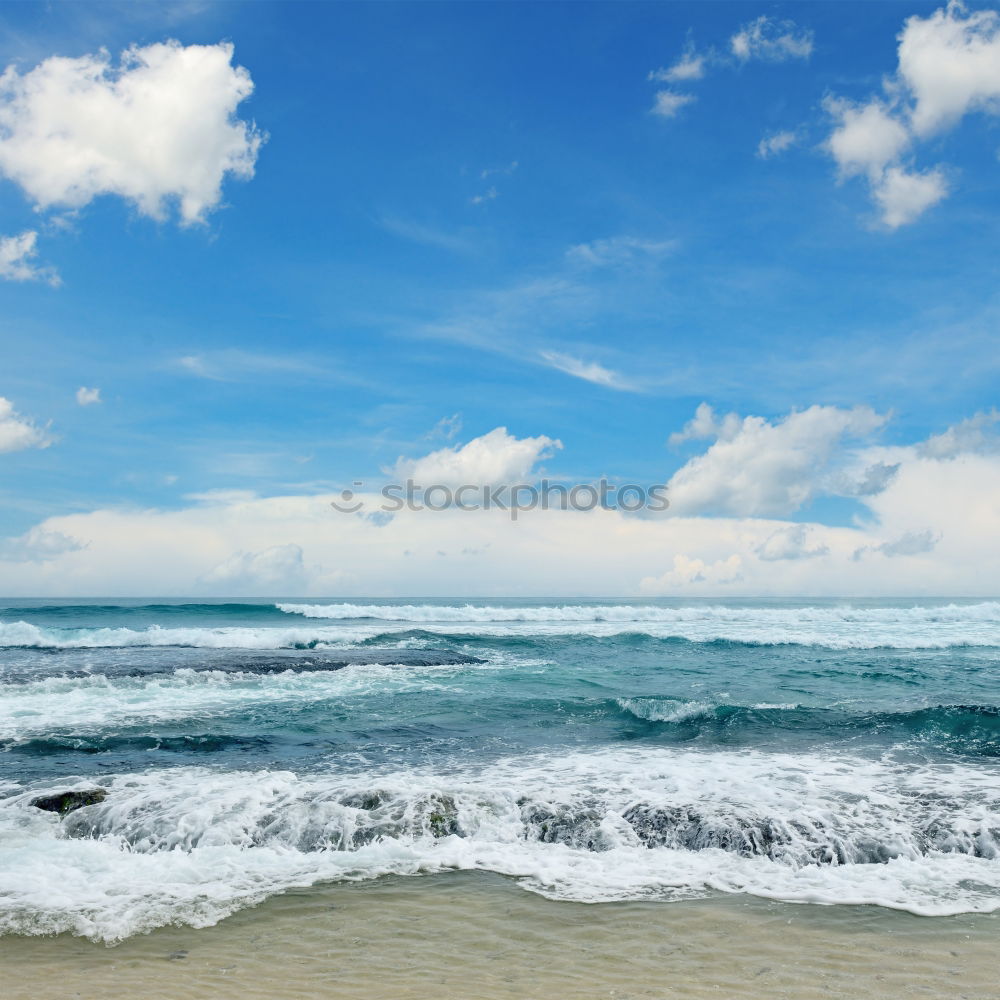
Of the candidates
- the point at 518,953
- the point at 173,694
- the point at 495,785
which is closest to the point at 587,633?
the point at 173,694

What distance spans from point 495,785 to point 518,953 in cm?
426

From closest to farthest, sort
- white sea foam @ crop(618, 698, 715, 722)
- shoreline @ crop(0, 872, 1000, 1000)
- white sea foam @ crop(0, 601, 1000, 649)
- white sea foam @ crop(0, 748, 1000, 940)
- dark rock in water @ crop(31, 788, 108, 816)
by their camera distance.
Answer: shoreline @ crop(0, 872, 1000, 1000), white sea foam @ crop(0, 748, 1000, 940), dark rock in water @ crop(31, 788, 108, 816), white sea foam @ crop(618, 698, 715, 722), white sea foam @ crop(0, 601, 1000, 649)

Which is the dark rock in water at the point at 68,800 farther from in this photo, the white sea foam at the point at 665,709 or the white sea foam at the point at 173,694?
the white sea foam at the point at 665,709

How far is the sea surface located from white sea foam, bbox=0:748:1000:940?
1.3 inches

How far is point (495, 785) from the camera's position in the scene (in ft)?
32.6

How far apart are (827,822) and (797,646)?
23.8 meters

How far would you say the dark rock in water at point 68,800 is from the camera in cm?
888

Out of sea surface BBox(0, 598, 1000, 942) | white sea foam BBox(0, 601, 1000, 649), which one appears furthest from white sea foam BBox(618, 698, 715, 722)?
white sea foam BBox(0, 601, 1000, 649)

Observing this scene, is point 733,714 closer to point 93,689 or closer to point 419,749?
point 419,749

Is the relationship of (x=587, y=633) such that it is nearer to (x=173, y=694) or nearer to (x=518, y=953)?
(x=173, y=694)

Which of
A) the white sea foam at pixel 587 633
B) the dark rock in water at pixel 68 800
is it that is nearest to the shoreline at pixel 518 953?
the dark rock in water at pixel 68 800

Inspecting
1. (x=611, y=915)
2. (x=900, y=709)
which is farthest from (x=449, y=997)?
(x=900, y=709)

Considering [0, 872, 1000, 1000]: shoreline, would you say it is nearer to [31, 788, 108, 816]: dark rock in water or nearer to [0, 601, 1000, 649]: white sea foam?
[31, 788, 108, 816]: dark rock in water

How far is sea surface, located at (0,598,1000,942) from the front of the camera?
714cm
